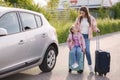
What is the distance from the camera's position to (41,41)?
10789mm

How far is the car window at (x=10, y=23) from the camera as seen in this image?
9416 mm

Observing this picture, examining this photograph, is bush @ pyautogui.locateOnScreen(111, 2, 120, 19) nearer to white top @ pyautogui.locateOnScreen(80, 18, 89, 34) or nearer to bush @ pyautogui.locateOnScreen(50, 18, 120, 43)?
bush @ pyautogui.locateOnScreen(50, 18, 120, 43)

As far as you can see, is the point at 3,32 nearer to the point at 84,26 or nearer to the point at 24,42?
the point at 24,42

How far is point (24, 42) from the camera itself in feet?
32.2

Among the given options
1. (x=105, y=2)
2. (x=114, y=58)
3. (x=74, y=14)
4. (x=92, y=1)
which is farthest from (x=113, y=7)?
(x=114, y=58)

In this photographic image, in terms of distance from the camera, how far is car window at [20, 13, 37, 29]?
1022 cm

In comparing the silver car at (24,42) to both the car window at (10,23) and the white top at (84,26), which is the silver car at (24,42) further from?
the white top at (84,26)

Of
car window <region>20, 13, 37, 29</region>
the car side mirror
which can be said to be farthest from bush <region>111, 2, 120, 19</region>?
the car side mirror

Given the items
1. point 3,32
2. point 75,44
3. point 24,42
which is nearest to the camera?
point 3,32

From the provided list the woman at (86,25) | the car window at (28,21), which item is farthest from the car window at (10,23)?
the woman at (86,25)

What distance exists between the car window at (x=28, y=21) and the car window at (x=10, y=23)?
1.04 ft

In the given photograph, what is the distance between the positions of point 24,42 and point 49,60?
1.71 m

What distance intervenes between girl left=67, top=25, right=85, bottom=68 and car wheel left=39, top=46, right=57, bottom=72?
0.46 m

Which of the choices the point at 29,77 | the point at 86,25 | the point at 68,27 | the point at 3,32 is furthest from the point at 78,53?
the point at 68,27
